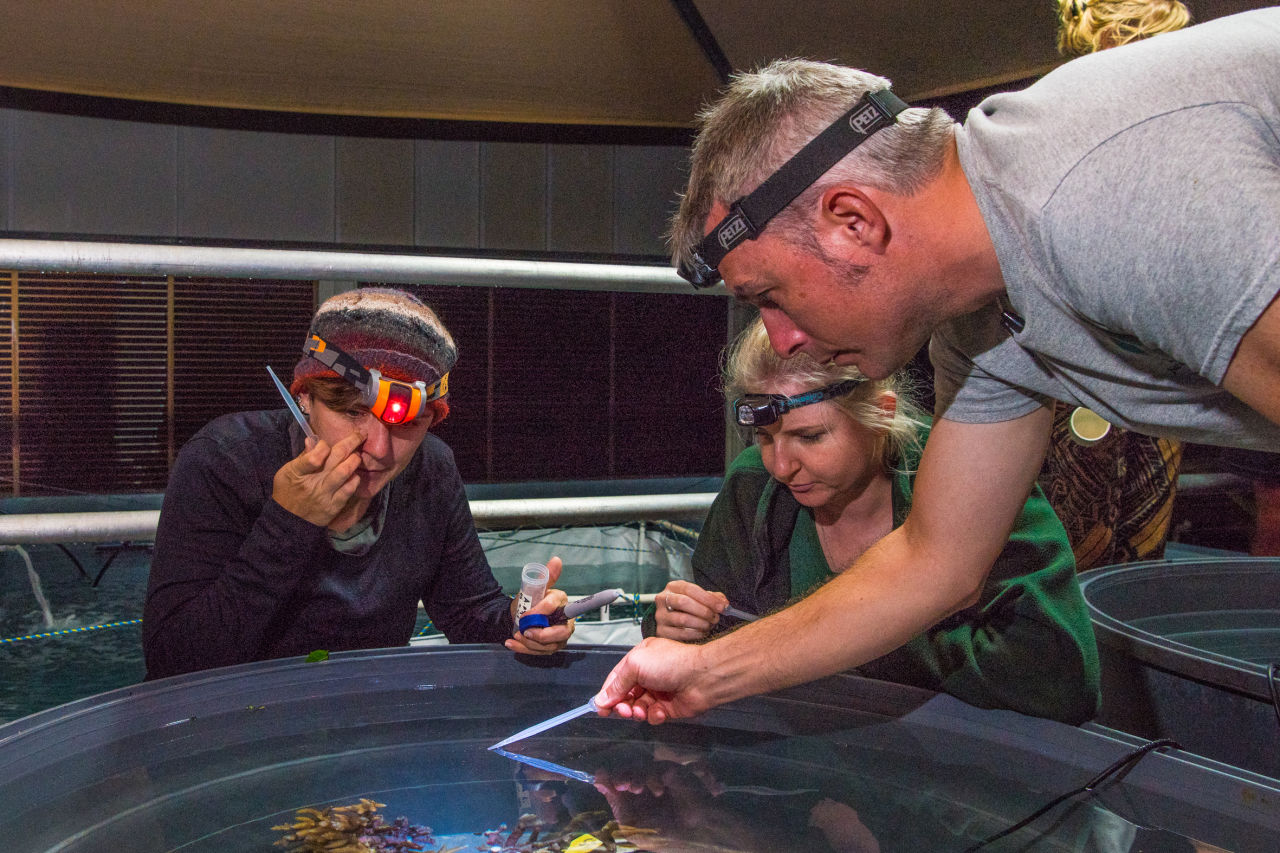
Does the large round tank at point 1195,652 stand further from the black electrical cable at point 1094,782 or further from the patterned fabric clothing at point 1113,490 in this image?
the black electrical cable at point 1094,782

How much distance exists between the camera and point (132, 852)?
78 centimetres

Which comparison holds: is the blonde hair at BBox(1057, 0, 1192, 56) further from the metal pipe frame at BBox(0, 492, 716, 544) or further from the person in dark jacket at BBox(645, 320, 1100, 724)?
the metal pipe frame at BBox(0, 492, 716, 544)

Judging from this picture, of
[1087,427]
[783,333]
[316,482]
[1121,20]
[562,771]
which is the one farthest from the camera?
[1087,427]

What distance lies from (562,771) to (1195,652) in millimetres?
914

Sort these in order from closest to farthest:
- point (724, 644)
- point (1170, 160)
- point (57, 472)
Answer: point (1170, 160) → point (724, 644) → point (57, 472)

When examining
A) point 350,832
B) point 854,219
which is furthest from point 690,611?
point 854,219

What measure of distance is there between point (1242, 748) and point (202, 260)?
5.54ft

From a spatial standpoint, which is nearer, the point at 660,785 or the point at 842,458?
the point at 660,785

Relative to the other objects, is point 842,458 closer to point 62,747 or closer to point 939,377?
point 939,377

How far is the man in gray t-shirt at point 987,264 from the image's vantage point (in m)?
0.56

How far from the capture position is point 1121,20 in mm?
1554

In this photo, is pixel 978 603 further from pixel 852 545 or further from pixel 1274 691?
pixel 1274 691

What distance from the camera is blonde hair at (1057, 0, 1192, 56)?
5.07 ft

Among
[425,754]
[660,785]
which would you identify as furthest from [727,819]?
[425,754]
